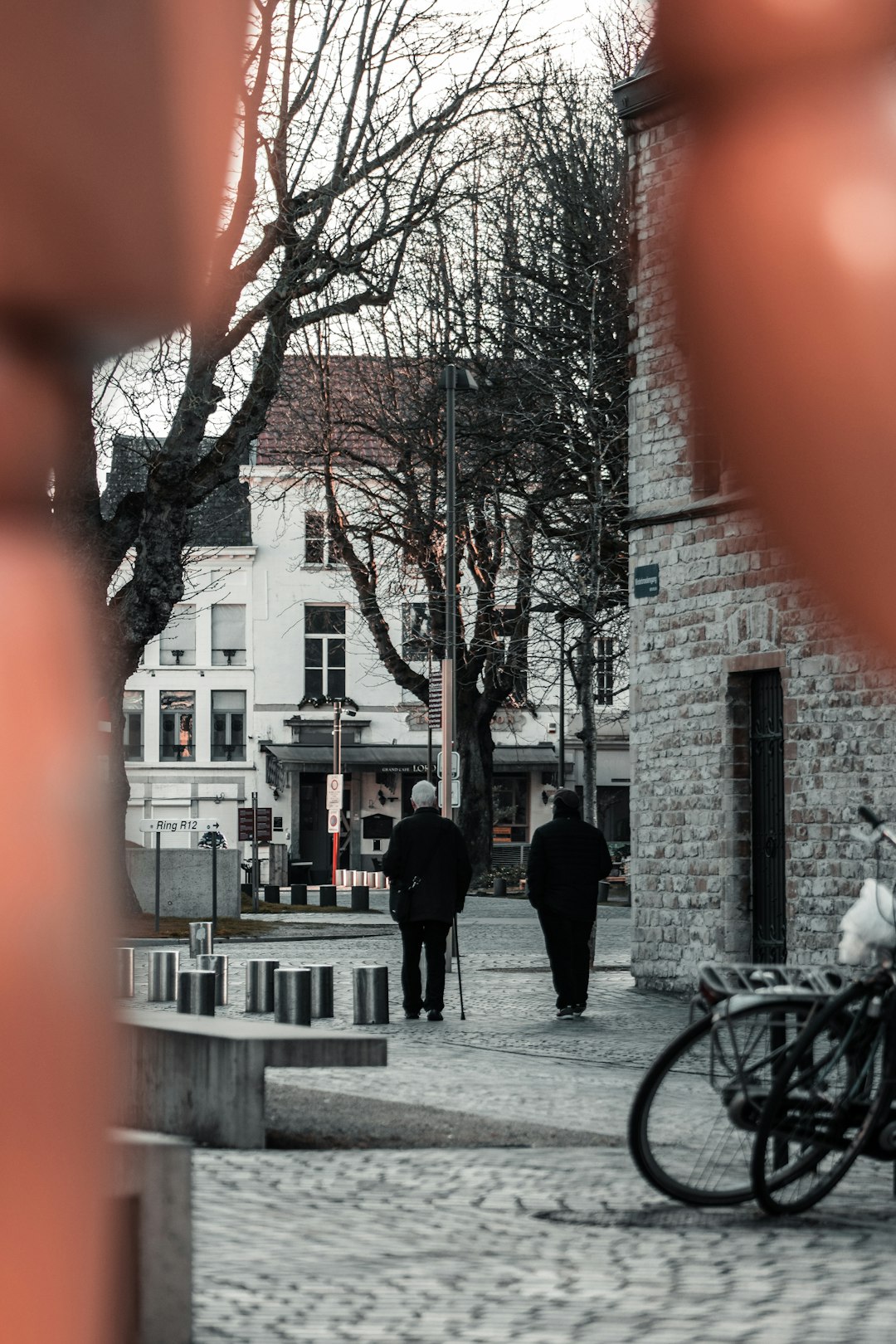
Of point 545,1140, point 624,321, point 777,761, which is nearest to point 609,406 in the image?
point 624,321

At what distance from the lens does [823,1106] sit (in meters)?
5.60

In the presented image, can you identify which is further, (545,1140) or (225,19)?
(545,1140)

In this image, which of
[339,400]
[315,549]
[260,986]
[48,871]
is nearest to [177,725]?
[315,549]

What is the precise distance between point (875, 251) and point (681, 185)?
9208 mm

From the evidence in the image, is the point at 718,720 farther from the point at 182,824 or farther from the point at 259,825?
the point at 182,824

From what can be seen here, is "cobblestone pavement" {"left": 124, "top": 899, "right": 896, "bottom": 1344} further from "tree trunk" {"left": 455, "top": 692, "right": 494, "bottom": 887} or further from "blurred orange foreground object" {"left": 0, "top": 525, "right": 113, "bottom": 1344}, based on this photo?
"tree trunk" {"left": 455, "top": 692, "right": 494, "bottom": 887}

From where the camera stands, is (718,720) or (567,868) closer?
(567,868)

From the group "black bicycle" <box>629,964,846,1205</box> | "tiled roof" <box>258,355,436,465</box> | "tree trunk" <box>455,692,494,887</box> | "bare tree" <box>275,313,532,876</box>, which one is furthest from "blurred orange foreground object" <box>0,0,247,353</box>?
"tree trunk" <box>455,692,494,887</box>

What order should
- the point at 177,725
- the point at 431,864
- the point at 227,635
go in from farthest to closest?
the point at 227,635 → the point at 177,725 → the point at 431,864

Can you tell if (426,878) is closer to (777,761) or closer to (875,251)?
(777,761)

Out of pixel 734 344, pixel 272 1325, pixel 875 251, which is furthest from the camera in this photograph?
pixel 875 251

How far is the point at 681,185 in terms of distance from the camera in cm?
261

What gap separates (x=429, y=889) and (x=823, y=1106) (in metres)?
8.44

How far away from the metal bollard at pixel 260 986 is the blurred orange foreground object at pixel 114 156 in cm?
1247
